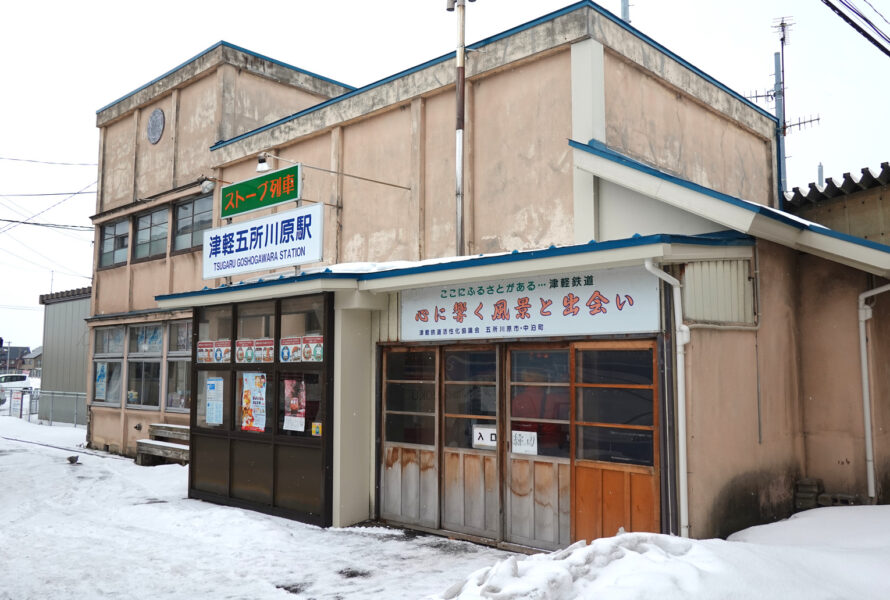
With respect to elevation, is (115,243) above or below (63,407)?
above

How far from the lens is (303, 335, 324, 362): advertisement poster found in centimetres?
1046

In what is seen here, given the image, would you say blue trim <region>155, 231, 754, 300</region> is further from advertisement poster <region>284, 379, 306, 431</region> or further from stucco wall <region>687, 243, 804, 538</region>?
advertisement poster <region>284, 379, 306, 431</region>

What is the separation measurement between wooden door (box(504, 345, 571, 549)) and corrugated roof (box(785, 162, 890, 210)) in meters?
4.86

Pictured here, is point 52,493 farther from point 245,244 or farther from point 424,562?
point 424,562

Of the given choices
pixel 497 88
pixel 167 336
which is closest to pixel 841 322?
pixel 497 88

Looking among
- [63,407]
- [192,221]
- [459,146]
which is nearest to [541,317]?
[459,146]

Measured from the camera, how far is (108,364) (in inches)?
760

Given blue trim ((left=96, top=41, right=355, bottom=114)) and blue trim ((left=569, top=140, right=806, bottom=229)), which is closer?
blue trim ((left=569, top=140, right=806, bottom=229))

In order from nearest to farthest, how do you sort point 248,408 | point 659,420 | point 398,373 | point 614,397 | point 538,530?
1. point 659,420
2. point 614,397
3. point 538,530
4. point 398,373
5. point 248,408

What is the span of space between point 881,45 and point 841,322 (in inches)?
132

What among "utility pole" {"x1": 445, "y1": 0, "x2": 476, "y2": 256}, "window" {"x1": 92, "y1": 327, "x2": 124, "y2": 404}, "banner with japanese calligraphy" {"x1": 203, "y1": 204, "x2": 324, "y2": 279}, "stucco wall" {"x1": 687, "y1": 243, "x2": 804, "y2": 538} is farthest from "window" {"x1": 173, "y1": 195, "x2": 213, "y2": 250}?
"stucco wall" {"x1": 687, "y1": 243, "x2": 804, "y2": 538}

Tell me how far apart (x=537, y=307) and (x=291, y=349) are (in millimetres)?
4305

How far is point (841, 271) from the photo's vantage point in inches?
353

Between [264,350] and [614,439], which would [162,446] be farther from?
[614,439]
